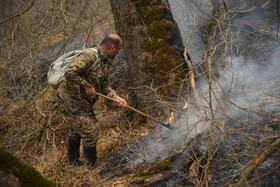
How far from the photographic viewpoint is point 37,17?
1075 cm

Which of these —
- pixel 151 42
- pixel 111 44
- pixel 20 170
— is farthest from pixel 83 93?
pixel 151 42

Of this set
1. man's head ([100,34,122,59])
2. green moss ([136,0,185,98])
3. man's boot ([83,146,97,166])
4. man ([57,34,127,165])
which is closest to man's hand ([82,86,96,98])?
man ([57,34,127,165])

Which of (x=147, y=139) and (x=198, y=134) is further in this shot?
(x=147, y=139)

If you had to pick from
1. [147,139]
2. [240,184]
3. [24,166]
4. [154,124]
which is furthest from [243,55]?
[24,166]

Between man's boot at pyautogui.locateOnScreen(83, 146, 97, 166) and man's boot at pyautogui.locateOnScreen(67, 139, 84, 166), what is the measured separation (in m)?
0.23

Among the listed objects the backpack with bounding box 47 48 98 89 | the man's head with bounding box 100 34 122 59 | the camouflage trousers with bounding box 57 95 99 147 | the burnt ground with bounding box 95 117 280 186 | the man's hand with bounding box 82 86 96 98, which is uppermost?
the man's head with bounding box 100 34 122 59

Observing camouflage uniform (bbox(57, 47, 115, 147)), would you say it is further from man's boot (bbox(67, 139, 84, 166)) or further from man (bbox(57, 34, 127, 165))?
man's boot (bbox(67, 139, 84, 166))

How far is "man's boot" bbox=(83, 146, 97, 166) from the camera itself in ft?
13.1

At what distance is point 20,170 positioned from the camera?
223 centimetres

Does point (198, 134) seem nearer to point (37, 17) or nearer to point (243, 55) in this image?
point (243, 55)

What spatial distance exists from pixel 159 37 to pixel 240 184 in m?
3.55

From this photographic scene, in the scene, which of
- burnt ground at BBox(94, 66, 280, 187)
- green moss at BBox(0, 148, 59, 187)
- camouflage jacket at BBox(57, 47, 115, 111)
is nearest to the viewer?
green moss at BBox(0, 148, 59, 187)

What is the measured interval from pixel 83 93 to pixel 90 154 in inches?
42.3

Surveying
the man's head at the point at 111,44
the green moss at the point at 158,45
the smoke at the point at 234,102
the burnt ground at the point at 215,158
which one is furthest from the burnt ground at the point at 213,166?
the man's head at the point at 111,44
